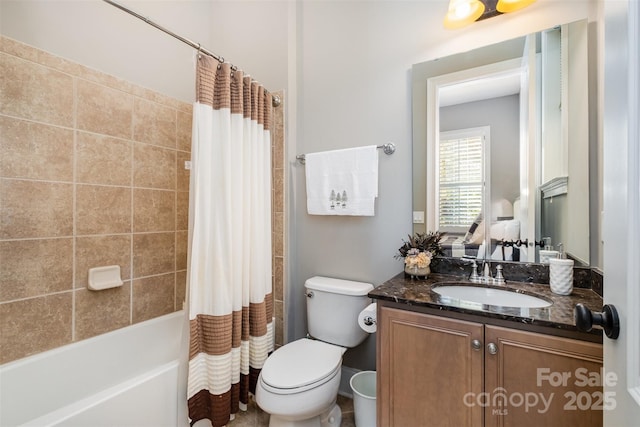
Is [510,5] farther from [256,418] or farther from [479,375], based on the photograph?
[256,418]

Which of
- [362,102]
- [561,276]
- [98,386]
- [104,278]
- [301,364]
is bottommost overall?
[98,386]

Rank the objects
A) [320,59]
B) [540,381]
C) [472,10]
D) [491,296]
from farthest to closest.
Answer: [320,59]
[472,10]
[491,296]
[540,381]

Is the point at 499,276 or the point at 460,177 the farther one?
the point at 460,177

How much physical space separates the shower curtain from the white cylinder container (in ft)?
4.71

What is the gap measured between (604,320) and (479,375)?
0.54m

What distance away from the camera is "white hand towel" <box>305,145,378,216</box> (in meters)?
1.71

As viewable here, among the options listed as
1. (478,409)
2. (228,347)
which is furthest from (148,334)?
(478,409)

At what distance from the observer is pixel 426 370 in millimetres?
1123

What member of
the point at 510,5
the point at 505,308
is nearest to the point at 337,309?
the point at 505,308

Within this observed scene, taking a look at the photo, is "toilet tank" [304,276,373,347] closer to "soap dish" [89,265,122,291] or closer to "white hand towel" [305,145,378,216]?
"white hand towel" [305,145,378,216]

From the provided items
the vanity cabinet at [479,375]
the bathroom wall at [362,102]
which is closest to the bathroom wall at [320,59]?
the bathroom wall at [362,102]

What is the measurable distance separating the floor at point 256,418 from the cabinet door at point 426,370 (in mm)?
507

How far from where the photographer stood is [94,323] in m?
1.58

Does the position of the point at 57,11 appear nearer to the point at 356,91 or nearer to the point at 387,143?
the point at 356,91
